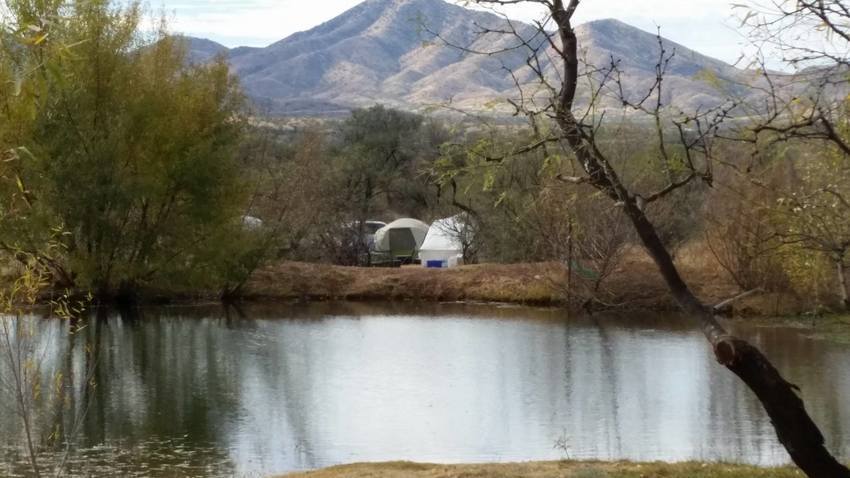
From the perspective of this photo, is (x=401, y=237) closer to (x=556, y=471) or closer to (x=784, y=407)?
(x=556, y=471)

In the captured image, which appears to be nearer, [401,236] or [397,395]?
[397,395]

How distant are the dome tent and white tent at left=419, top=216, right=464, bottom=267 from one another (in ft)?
8.43

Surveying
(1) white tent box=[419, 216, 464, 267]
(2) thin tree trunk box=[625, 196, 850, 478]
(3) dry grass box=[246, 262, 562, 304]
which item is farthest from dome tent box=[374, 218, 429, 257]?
(2) thin tree trunk box=[625, 196, 850, 478]

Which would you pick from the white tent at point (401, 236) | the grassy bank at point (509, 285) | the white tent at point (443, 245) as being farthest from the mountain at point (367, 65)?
the grassy bank at point (509, 285)

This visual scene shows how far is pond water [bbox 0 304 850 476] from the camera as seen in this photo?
10.2 meters

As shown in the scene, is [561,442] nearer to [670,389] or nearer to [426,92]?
[670,389]

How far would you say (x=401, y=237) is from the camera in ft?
116

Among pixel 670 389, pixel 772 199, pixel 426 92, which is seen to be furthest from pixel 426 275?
pixel 426 92

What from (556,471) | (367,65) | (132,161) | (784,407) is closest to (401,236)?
(132,161)

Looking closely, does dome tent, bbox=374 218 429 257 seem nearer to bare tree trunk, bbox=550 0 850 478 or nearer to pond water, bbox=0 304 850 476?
pond water, bbox=0 304 850 476

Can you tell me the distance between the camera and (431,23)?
6.94 m

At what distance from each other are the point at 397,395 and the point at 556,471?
5602mm

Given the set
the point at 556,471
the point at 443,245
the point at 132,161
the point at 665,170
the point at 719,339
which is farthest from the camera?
the point at 443,245

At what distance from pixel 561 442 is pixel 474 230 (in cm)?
2015
